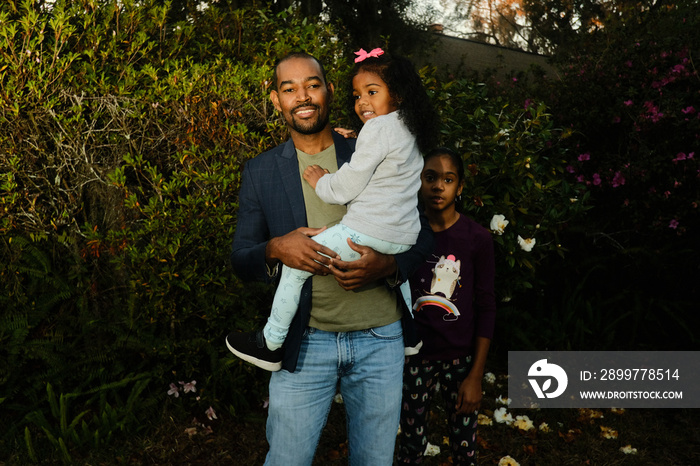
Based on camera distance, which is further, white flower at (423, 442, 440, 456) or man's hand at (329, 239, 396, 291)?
white flower at (423, 442, 440, 456)

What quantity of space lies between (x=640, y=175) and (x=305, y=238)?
4796 millimetres

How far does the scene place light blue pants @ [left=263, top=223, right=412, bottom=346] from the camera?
2.07 metres

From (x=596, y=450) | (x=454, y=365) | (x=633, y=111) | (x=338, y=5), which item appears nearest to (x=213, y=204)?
(x=454, y=365)

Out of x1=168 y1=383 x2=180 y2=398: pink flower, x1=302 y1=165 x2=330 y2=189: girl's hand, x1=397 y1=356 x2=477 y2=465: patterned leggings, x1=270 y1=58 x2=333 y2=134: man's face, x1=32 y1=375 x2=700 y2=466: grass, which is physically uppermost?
x1=270 y1=58 x2=333 y2=134: man's face

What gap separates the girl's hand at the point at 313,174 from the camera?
216 centimetres

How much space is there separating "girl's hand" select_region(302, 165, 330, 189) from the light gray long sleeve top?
0.06 m

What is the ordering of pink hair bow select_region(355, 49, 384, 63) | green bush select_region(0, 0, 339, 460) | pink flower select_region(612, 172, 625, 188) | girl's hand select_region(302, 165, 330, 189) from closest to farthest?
girl's hand select_region(302, 165, 330, 189)
pink hair bow select_region(355, 49, 384, 63)
green bush select_region(0, 0, 339, 460)
pink flower select_region(612, 172, 625, 188)

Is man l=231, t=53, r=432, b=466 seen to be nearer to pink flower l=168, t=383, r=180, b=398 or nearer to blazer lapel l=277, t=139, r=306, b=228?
blazer lapel l=277, t=139, r=306, b=228

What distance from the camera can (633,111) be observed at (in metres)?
5.82

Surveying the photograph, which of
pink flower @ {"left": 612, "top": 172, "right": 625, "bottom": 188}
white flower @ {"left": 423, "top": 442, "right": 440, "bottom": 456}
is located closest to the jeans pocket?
white flower @ {"left": 423, "top": 442, "right": 440, "bottom": 456}

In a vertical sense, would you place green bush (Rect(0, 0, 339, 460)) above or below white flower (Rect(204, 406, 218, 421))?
above

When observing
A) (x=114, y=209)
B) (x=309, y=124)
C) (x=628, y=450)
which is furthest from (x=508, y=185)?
(x=114, y=209)

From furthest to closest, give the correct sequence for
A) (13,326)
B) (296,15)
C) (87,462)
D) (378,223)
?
(296,15) < (13,326) < (87,462) < (378,223)

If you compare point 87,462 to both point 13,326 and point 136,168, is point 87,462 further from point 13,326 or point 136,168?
point 136,168
